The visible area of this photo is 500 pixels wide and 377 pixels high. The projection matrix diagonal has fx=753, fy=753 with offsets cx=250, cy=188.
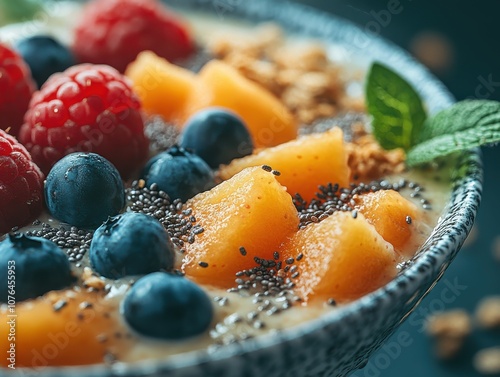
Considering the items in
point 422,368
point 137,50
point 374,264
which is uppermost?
point 374,264

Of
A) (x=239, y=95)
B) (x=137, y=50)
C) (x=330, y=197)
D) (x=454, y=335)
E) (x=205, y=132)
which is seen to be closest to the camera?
(x=330, y=197)

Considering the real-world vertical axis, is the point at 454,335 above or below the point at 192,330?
below

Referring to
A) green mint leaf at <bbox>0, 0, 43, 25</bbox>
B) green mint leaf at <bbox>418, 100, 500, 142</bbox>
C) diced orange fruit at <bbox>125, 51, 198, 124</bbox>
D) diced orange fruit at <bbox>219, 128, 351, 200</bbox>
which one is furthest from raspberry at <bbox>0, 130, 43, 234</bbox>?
green mint leaf at <bbox>0, 0, 43, 25</bbox>

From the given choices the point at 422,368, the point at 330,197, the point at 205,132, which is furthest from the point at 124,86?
the point at 422,368

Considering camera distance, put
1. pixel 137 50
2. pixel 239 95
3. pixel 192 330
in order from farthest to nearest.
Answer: pixel 137 50 < pixel 239 95 < pixel 192 330

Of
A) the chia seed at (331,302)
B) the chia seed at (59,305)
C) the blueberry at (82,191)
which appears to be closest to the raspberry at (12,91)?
the blueberry at (82,191)

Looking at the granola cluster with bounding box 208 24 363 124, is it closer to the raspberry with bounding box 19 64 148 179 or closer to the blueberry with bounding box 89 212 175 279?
the raspberry with bounding box 19 64 148 179

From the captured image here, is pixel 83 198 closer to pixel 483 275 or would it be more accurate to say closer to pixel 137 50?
pixel 137 50
